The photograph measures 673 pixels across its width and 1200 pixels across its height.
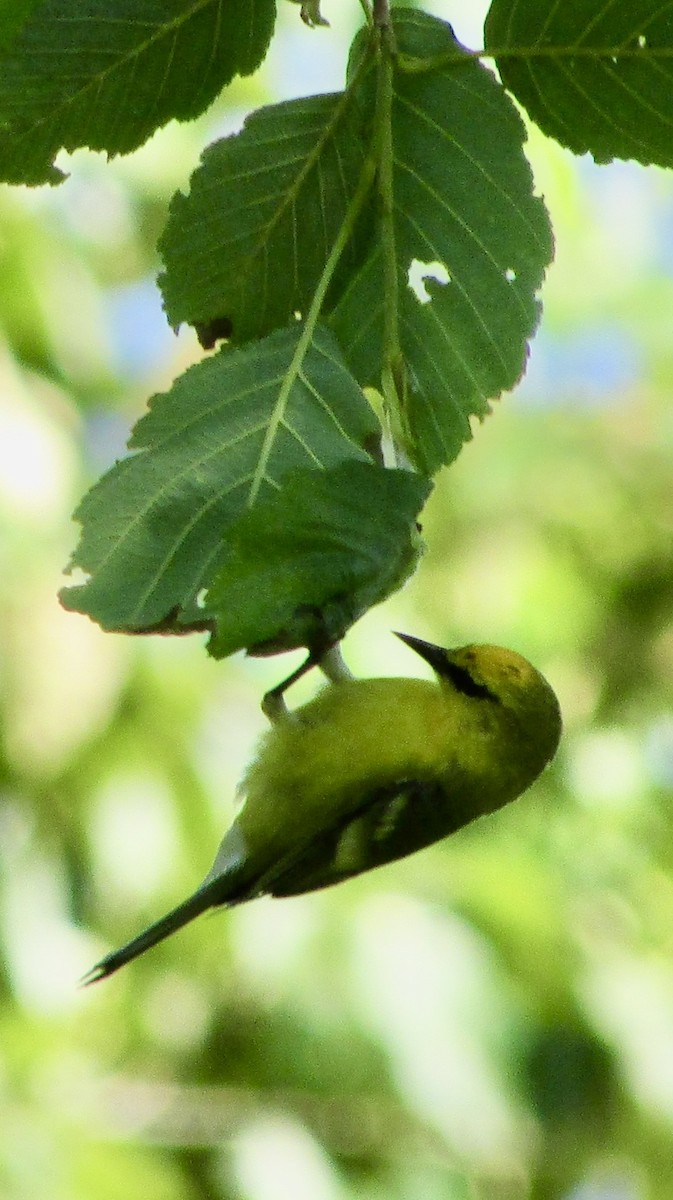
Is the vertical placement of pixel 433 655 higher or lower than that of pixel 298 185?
lower

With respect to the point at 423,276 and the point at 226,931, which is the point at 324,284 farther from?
the point at 226,931

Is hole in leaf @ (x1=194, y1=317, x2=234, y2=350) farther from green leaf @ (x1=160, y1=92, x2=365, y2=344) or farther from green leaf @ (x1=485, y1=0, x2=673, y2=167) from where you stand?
green leaf @ (x1=485, y1=0, x2=673, y2=167)

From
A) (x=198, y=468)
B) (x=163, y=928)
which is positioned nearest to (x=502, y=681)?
(x=163, y=928)

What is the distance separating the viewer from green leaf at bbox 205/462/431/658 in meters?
1.80

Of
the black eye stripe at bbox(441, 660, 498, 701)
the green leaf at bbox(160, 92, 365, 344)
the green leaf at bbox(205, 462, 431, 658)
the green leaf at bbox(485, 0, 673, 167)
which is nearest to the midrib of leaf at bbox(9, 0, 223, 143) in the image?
the green leaf at bbox(160, 92, 365, 344)

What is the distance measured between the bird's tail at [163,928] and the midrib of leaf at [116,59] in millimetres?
1592

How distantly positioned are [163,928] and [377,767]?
620 millimetres

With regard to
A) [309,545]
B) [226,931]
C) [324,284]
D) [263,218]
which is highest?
[263,218]

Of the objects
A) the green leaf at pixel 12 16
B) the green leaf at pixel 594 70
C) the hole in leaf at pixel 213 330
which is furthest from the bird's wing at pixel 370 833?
the green leaf at pixel 12 16

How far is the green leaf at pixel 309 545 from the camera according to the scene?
71.0 inches

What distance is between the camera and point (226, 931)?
536 cm

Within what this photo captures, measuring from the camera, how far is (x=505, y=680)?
3.42 metres

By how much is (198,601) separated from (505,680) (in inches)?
60.2

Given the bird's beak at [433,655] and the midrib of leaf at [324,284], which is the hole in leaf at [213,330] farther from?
the bird's beak at [433,655]
